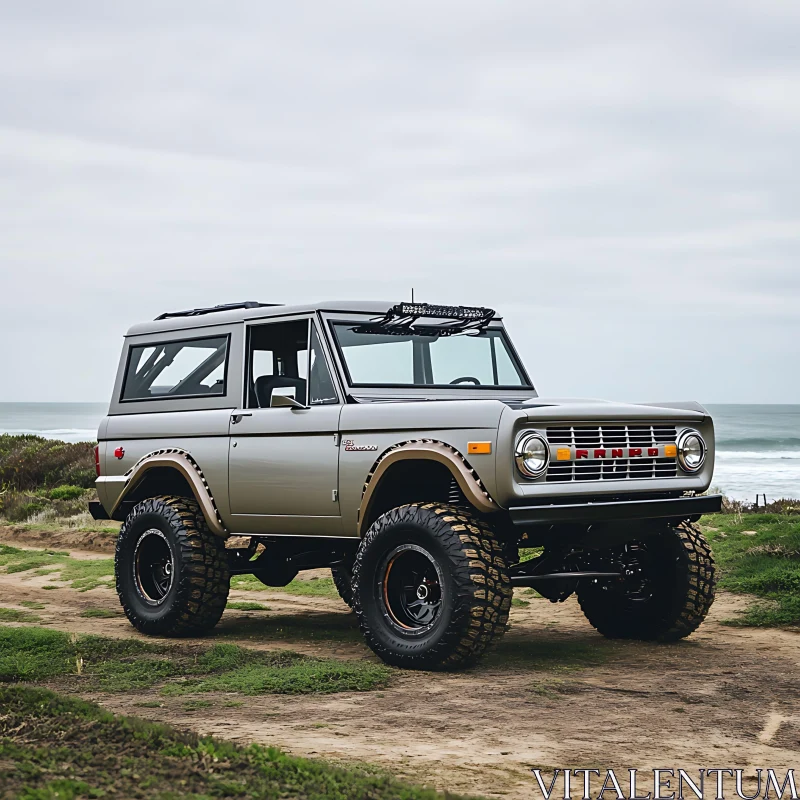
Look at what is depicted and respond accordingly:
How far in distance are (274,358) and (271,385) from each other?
0.82ft

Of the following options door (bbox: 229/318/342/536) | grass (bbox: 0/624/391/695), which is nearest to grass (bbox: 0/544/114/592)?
grass (bbox: 0/624/391/695)

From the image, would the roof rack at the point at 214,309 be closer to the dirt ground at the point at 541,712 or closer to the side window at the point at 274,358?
the side window at the point at 274,358

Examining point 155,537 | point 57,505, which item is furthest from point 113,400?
point 57,505

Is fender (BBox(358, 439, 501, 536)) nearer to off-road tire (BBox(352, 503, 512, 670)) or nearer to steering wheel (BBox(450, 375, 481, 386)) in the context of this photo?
off-road tire (BBox(352, 503, 512, 670))

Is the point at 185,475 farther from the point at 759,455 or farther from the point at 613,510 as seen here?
the point at 759,455

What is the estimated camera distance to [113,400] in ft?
35.0

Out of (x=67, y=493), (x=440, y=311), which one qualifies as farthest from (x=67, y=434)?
(x=440, y=311)

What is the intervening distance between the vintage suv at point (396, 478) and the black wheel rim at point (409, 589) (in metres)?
0.01

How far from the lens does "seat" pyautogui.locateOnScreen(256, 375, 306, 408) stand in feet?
29.7

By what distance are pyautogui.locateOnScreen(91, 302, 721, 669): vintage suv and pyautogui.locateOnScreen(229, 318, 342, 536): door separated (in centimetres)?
1

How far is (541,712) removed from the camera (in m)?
6.41

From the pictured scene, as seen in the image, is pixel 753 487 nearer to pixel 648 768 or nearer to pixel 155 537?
pixel 155 537

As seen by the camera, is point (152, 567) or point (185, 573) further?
point (152, 567)

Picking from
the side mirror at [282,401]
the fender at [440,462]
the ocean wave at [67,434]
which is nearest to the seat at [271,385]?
the side mirror at [282,401]
